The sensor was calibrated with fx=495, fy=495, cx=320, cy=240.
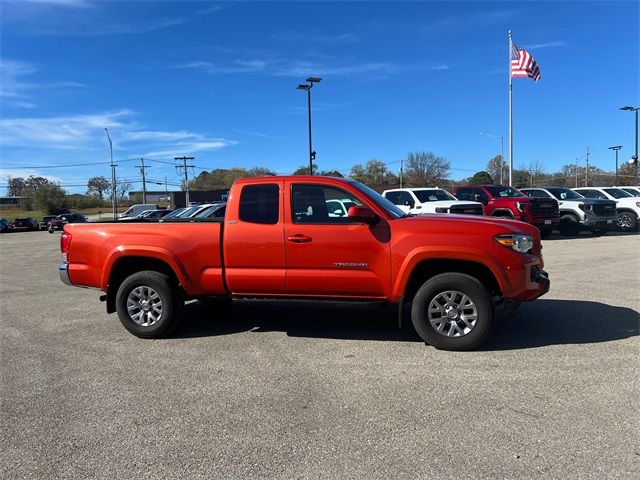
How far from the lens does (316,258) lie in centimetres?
558

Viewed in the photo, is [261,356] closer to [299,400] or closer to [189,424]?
[299,400]

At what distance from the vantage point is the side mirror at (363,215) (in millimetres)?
5309

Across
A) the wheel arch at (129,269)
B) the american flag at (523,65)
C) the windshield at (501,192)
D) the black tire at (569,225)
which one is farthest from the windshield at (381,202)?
the american flag at (523,65)

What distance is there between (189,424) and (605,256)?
12349 millimetres

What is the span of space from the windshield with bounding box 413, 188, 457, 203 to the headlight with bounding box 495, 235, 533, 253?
12454 mm

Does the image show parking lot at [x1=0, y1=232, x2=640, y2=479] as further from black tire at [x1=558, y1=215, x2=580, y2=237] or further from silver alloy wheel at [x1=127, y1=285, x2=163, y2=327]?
black tire at [x1=558, y1=215, x2=580, y2=237]

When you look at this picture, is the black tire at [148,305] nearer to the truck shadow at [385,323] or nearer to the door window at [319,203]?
the truck shadow at [385,323]

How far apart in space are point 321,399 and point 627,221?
21.1 metres

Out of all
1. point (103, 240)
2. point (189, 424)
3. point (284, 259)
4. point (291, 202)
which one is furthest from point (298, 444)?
point (103, 240)

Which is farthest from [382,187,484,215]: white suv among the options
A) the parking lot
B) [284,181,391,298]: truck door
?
[284,181,391,298]: truck door

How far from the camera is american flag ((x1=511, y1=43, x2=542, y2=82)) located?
26094 mm

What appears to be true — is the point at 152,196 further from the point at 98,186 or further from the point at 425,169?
the point at 425,169

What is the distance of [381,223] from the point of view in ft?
18.0

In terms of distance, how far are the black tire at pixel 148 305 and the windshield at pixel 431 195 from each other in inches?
512
